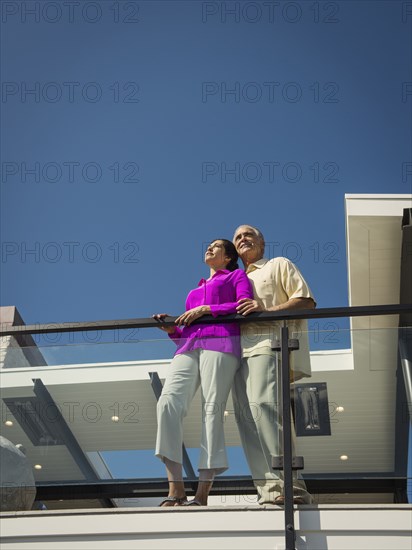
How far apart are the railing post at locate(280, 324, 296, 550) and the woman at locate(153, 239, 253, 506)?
0.29 m

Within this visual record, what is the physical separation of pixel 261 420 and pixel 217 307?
2.49 ft

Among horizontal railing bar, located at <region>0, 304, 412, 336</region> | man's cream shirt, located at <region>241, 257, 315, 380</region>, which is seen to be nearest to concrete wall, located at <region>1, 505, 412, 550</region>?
man's cream shirt, located at <region>241, 257, 315, 380</region>

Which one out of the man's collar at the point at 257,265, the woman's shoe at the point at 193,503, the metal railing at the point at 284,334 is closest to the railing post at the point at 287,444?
the metal railing at the point at 284,334

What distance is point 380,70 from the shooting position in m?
15.4

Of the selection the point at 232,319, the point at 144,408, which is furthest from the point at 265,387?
the point at 144,408

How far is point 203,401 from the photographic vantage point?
527 cm

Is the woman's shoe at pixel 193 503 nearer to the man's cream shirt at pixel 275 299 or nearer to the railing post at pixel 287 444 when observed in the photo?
the railing post at pixel 287 444

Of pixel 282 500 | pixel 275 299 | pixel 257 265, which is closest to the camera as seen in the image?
pixel 282 500

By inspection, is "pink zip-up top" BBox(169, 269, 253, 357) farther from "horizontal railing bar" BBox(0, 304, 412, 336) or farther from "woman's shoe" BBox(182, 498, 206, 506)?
"woman's shoe" BBox(182, 498, 206, 506)

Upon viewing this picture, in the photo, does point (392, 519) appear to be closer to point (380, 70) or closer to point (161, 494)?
point (161, 494)

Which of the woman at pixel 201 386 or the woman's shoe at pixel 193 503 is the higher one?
the woman at pixel 201 386

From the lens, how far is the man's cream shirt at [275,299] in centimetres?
525

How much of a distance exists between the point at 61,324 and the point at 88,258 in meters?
5.28

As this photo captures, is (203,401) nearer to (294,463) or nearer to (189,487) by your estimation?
(189,487)
